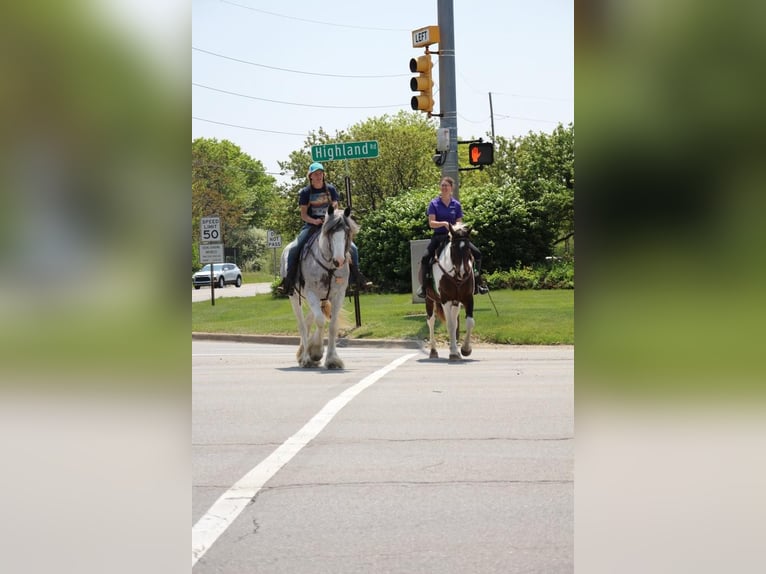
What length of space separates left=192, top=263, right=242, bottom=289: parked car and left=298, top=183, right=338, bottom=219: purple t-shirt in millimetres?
36468

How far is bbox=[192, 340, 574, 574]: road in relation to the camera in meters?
3.84

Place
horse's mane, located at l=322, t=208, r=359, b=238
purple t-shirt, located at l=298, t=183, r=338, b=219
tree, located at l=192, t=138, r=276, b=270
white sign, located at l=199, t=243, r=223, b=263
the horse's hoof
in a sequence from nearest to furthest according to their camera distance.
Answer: horse's mane, located at l=322, t=208, r=359, b=238
purple t-shirt, located at l=298, t=183, r=338, b=219
the horse's hoof
white sign, located at l=199, t=243, r=223, b=263
tree, located at l=192, t=138, r=276, b=270

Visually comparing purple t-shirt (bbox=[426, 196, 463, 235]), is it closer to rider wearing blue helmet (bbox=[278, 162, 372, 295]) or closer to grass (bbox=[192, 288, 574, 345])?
rider wearing blue helmet (bbox=[278, 162, 372, 295])

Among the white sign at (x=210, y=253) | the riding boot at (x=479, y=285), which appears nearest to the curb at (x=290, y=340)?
the riding boot at (x=479, y=285)

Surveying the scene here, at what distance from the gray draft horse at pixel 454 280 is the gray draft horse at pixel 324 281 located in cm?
172

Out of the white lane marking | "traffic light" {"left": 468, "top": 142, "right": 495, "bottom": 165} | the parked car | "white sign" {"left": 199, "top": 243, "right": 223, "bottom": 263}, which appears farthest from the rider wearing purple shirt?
the parked car

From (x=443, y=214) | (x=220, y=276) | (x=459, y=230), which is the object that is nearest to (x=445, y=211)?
(x=443, y=214)

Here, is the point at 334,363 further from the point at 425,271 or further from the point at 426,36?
the point at 426,36

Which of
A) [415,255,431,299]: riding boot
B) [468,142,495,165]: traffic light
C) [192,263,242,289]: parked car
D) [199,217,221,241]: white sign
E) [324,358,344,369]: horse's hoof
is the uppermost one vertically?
[468,142,495,165]: traffic light

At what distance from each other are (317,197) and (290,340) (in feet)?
25.2
